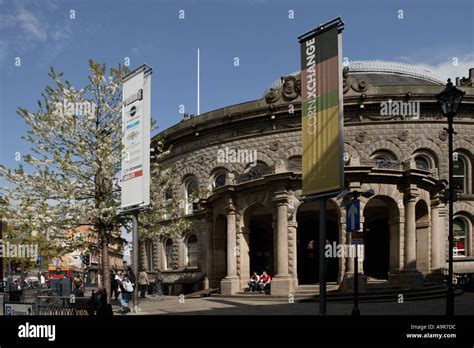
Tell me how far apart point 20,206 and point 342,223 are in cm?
1563

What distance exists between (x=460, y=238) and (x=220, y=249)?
16.4 m

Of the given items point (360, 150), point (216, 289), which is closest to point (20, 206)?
point (216, 289)

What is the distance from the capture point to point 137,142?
19.4m

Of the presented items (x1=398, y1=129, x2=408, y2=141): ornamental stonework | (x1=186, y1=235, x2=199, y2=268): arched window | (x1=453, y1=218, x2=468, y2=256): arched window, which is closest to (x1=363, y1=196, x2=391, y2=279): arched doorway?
(x1=453, y1=218, x2=468, y2=256): arched window

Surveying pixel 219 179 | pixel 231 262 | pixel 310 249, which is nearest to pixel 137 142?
pixel 231 262

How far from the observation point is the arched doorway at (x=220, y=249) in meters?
32.5

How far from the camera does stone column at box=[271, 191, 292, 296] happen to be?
84.4ft

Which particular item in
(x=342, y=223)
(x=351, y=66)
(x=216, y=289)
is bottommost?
(x=216, y=289)

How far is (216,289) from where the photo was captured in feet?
102

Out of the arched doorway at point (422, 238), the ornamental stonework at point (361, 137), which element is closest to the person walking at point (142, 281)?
the arched doorway at point (422, 238)

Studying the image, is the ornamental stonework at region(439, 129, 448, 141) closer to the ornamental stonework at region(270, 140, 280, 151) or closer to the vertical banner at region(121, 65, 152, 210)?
the ornamental stonework at region(270, 140, 280, 151)

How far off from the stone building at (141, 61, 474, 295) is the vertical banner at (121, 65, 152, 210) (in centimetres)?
936

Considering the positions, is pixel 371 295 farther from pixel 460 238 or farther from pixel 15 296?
pixel 15 296
